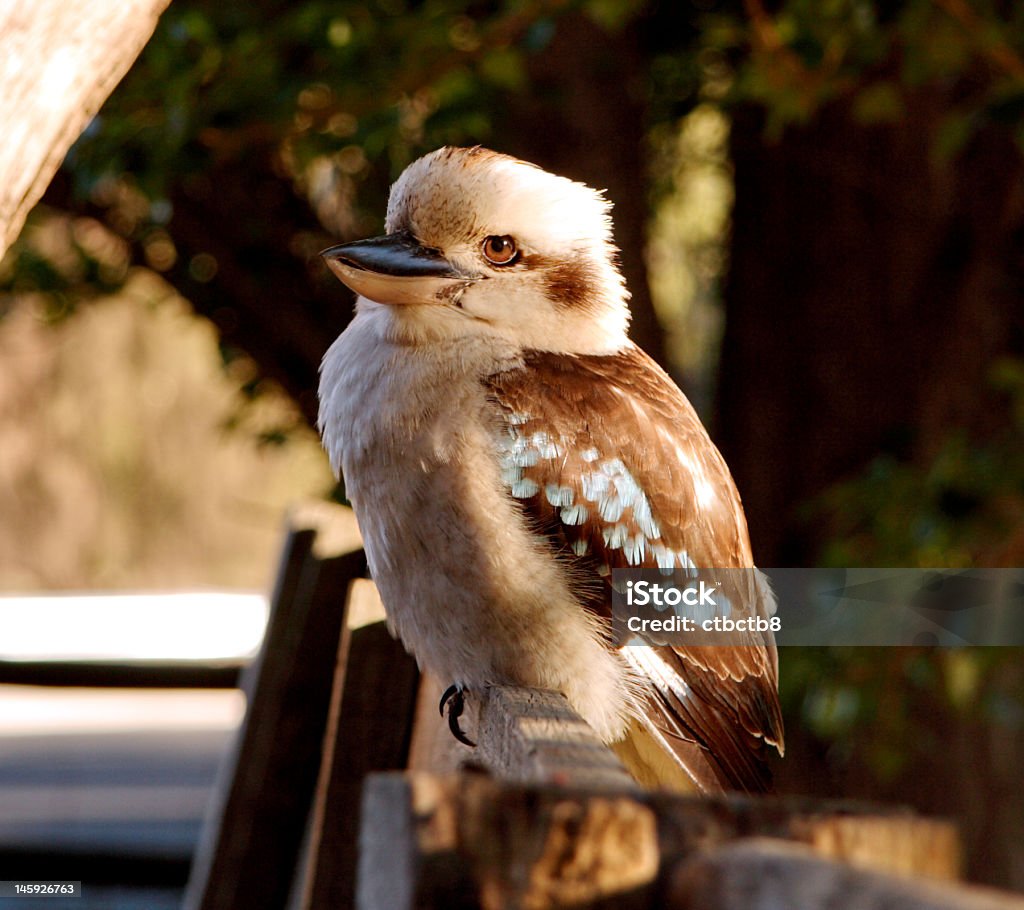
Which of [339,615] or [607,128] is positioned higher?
[607,128]

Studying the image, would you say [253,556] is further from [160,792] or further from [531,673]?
[531,673]

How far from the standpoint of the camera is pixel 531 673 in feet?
5.61

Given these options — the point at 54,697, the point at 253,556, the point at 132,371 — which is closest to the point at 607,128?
the point at 54,697

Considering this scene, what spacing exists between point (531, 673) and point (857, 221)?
2.83m

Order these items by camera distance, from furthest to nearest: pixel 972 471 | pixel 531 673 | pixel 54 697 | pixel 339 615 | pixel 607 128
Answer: pixel 54 697
pixel 607 128
pixel 972 471
pixel 339 615
pixel 531 673

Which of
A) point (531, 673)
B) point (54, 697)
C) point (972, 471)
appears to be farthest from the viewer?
point (54, 697)

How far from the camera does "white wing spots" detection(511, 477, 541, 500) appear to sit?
1.69 meters

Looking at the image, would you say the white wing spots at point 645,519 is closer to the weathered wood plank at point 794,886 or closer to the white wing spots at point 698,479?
the white wing spots at point 698,479

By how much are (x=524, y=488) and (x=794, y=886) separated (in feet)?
3.92

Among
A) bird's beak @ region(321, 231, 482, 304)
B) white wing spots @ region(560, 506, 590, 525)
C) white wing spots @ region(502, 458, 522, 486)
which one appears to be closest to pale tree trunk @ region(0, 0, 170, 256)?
bird's beak @ region(321, 231, 482, 304)

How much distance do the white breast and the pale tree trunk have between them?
1.71 ft

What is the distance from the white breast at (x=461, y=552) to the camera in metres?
1.67

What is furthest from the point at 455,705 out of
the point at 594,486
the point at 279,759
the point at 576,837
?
the point at 576,837

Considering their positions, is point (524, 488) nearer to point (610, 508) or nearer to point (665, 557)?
point (610, 508)
